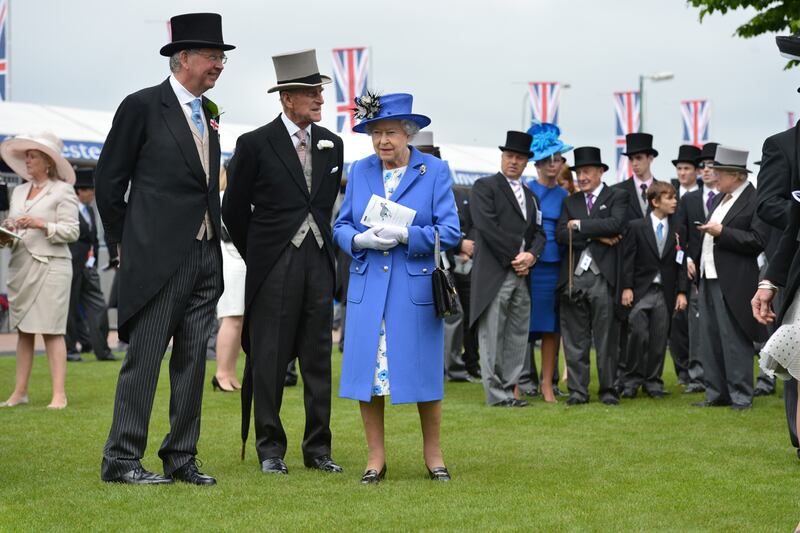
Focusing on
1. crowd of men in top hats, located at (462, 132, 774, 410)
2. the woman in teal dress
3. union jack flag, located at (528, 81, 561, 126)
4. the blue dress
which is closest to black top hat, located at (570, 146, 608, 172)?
crowd of men in top hats, located at (462, 132, 774, 410)

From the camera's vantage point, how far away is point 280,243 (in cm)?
744

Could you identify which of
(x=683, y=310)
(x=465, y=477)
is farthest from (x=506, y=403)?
(x=465, y=477)

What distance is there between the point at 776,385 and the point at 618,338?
279 centimetres

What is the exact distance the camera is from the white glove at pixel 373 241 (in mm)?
6887

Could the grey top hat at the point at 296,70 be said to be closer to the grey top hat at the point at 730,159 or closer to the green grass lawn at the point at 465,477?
the green grass lawn at the point at 465,477

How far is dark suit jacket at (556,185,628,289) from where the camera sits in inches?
440

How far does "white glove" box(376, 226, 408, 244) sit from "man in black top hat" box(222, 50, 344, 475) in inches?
29.0

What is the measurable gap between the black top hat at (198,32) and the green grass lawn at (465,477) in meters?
2.38

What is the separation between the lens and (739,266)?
10562mm

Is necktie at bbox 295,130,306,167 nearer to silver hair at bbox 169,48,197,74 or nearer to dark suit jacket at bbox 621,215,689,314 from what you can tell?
silver hair at bbox 169,48,197,74

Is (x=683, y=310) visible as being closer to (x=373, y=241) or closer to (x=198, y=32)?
(x=373, y=241)

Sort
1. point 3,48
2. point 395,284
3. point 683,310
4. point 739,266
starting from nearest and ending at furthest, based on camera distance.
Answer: point 395,284 → point 739,266 → point 683,310 → point 3,48

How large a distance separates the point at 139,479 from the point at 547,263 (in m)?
5.61

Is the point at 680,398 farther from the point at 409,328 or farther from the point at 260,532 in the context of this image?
the point at 260,532
